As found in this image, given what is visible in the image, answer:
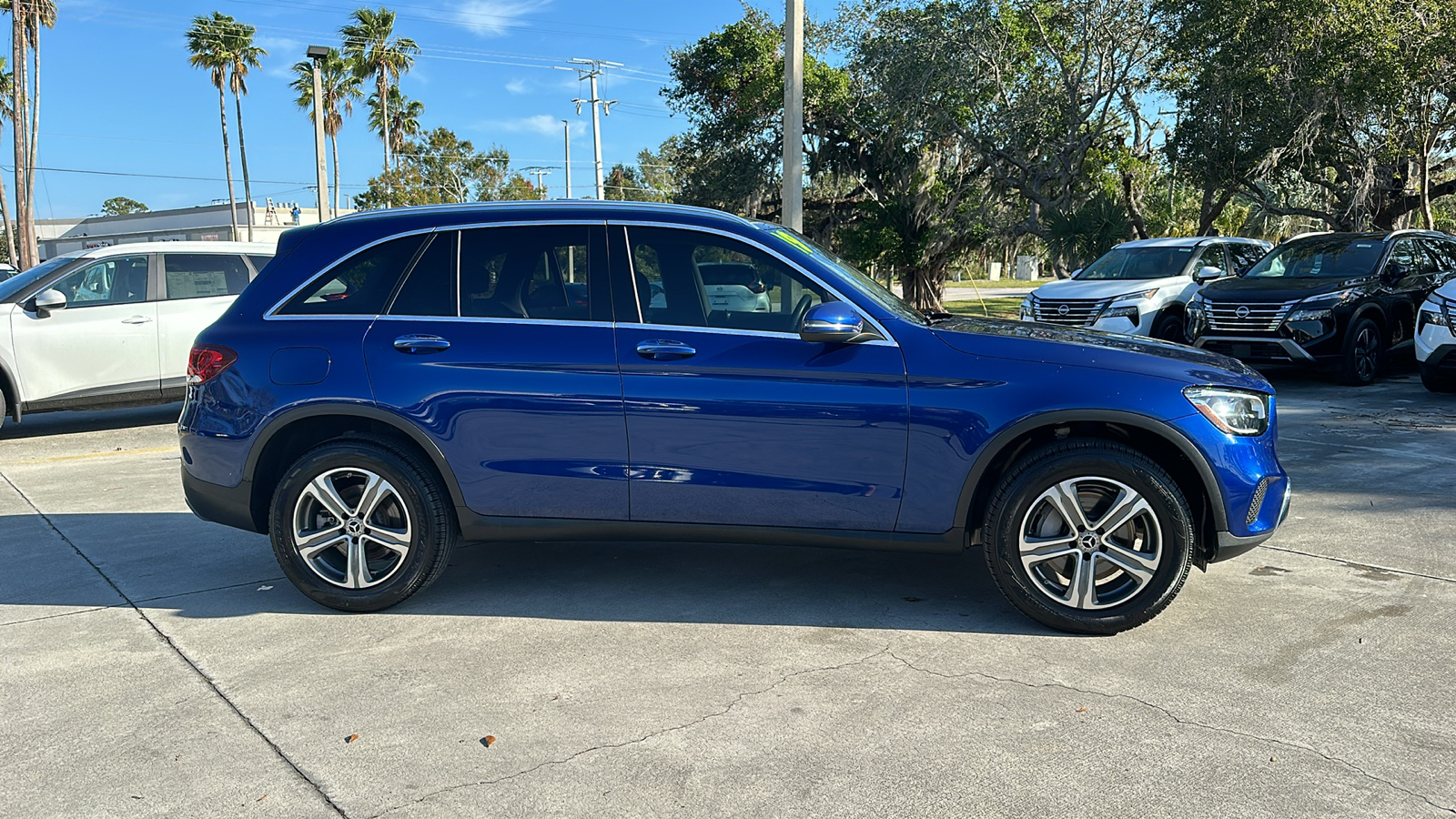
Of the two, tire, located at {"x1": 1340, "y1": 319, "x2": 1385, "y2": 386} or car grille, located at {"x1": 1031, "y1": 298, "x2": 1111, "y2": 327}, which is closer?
tire, located at {"x1": 1340, "y1": 319, "x2": 1385, "y2": 386}

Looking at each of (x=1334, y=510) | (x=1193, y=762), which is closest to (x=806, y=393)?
(x=1193, y=762)

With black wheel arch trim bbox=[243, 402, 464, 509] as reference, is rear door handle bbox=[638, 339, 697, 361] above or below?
above

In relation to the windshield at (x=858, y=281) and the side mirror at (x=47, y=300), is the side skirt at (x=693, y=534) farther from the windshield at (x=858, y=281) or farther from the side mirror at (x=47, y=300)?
the side mirror at (x=47, y=300)

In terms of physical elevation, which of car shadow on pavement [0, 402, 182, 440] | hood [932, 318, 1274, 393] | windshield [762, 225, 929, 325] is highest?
windshield [762, 225, 929, 325]

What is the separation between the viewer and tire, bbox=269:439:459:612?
4.67 meters

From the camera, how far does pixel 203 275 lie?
11.1 meters

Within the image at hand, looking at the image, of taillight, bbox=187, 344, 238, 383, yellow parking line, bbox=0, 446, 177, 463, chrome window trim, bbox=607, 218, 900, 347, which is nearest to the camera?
chrome window trim, bbox=607, 218, 900, 347

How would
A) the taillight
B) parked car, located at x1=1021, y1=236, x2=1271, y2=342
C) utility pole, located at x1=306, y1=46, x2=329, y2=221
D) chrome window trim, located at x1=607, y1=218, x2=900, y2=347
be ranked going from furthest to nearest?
utility pole, located at x1=306, y1=46, x2=329, y2=221, parked car, located at x1=1021, y1=236, x2=1271, y2=342, the taillight, chrome window trim, located at x1=607, y1=218, x2=900, y2=347

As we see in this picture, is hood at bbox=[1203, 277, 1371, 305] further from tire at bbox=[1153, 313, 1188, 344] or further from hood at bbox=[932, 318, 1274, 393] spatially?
hood at bbox=[932, 318, 1274, 393]

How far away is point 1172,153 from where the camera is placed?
71.4ft

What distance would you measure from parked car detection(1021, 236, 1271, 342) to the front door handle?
10.4m

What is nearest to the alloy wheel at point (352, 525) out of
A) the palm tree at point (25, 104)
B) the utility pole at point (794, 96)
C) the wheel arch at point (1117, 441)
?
the wheel arch at point (1117, 441)

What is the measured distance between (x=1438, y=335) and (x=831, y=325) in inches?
346

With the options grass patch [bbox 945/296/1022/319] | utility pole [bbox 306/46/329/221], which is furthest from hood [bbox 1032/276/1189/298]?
utility pole [bbox 306/46/329/221]
